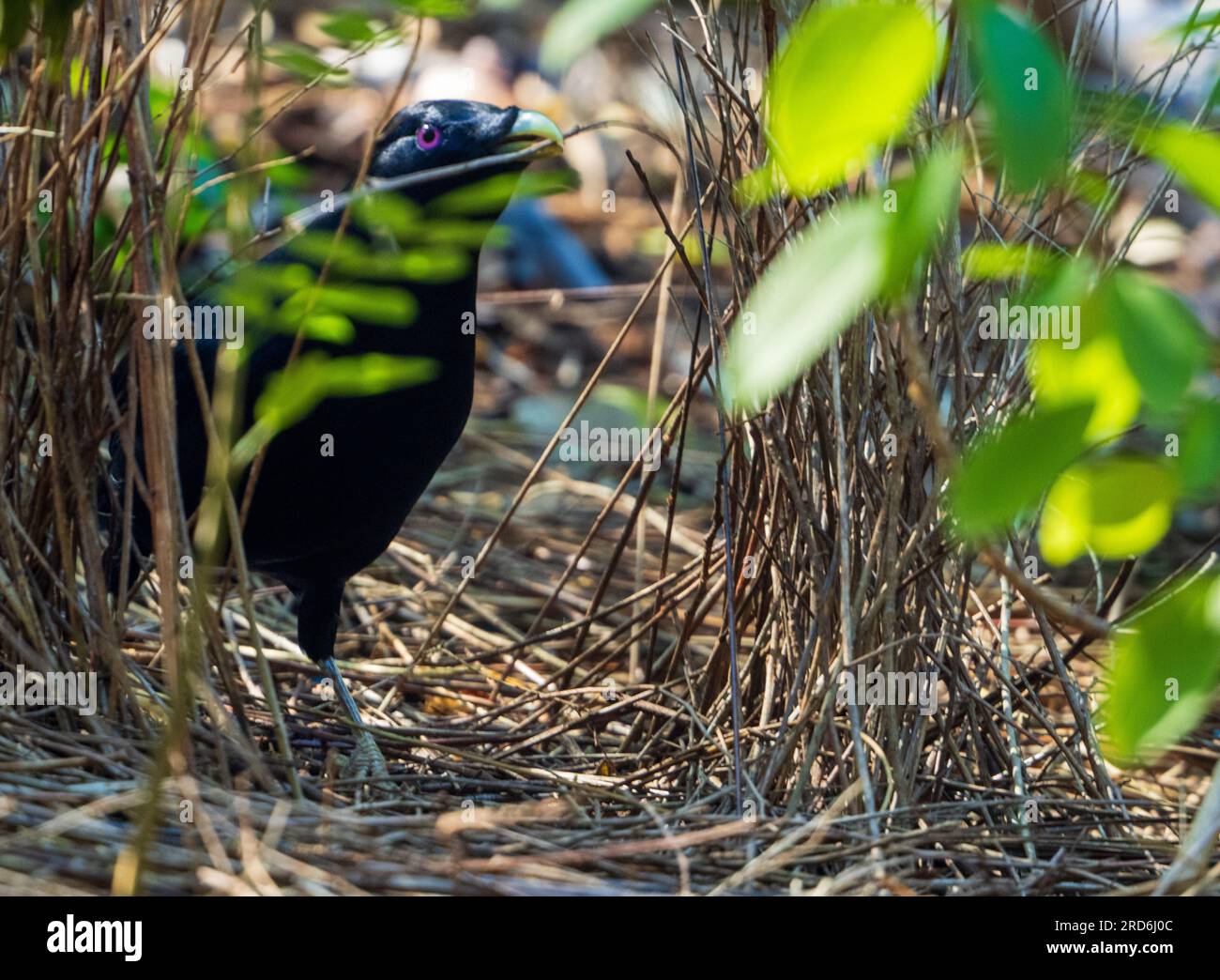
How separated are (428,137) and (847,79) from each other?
2.12 metres

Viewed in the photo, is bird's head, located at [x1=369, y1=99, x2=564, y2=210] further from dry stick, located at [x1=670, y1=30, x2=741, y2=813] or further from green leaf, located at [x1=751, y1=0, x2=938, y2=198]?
green leaf, located at [x1=751, y1=0, x2=938, y2=198]

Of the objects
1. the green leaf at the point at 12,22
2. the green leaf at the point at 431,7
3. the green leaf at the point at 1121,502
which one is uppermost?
the green leaf at the point at 431,7

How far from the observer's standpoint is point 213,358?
2.79 metres

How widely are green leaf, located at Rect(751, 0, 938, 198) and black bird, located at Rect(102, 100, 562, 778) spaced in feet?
5.64

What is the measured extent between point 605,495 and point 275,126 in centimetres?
354

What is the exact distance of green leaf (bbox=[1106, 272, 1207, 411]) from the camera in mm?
855

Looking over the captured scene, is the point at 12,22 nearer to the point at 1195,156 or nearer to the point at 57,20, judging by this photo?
the point at 57,20

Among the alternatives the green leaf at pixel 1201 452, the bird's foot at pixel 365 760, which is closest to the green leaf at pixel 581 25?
Answer: the green leaf at pixel 1201 452

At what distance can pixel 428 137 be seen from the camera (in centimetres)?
277

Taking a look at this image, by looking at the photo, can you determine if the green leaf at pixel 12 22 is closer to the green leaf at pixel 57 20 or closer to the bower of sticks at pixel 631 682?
the green leaf at pixel 57 20

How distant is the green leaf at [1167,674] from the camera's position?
38.3 inches

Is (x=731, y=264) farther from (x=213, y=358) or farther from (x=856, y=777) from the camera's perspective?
(x=213, y=358)

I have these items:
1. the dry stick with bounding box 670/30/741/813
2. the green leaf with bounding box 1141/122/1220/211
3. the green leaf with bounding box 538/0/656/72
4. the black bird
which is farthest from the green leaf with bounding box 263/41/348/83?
the green leaf with bounding box 1141/122/1220/211

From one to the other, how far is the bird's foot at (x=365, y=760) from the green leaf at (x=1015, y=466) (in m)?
1.62
